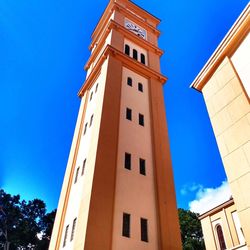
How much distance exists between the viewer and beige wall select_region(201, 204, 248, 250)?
70.5ft

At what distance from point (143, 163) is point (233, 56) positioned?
8764 millimetres

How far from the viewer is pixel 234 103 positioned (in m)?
9.15

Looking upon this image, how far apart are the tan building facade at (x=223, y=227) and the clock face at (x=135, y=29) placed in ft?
64.8

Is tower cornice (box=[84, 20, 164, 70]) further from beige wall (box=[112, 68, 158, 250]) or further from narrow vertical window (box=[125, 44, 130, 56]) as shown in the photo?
beige wall (box=[112, 68, 158, 250])

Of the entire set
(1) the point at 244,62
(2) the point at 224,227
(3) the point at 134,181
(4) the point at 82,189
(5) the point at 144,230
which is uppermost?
(2) the point at 224,227

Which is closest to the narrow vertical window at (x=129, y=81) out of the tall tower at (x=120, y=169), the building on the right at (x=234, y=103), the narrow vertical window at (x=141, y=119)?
the tall tower at (x=120, y=169)

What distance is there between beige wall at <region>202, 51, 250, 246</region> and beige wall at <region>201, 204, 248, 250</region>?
14572mm

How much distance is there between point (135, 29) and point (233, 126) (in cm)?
2288

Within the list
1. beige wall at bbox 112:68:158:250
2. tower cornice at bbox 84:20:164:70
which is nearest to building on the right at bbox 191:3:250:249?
beige wall at bbox 112:68:158:250

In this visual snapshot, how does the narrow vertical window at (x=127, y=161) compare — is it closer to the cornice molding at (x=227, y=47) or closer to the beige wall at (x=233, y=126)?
the cornice molding at (x=227, y=47)

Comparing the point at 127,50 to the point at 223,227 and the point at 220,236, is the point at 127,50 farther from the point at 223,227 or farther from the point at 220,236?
the point at 220,236

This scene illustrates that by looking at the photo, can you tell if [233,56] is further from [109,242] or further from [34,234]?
[34,234]

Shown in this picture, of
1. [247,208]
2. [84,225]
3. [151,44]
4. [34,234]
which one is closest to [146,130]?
[84,225]

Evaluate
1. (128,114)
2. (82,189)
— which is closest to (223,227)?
(128,114)
